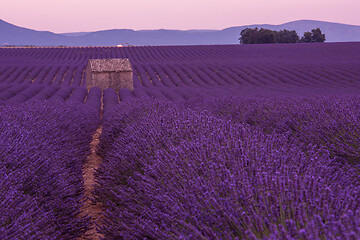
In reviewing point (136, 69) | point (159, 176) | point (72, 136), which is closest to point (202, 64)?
point (136, 69)

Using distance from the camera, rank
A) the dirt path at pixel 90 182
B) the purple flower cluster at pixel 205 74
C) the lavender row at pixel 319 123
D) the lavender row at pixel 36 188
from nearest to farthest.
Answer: the lavender row at pixel 36 188
the lavender row at pixel 319 123
the dirt path at pixel 90 182
the purple flower cluster at pixel 205 74

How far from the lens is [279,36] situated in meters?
47.3

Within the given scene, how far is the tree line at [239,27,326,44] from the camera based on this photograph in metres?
45.9

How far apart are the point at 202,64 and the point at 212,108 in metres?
20.4

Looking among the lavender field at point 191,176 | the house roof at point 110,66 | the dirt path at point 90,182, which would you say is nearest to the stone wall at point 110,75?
the house roof at point 110,66

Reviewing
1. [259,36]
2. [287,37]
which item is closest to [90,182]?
[259,36]

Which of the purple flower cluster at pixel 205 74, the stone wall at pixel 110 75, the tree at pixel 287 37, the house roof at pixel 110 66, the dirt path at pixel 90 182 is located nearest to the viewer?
the dirt path at pixel 90 182

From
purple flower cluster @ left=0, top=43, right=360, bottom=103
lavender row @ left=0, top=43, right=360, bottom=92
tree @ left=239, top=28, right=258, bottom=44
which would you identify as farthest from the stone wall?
tree @ left=239, top=28, right=258, bottom=44

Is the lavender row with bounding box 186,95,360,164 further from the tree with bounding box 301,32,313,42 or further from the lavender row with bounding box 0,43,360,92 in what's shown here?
the tree with bounding box 301,32,313,42

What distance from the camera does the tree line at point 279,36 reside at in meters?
45.9

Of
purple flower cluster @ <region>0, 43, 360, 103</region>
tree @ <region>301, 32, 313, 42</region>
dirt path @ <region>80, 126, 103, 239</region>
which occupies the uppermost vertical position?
tree @ <region>301, 32, 313, 42</region>

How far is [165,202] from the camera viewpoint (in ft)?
6.53

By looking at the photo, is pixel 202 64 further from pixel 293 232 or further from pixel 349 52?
pixel 293 232

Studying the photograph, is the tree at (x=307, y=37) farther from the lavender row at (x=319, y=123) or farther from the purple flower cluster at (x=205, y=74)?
the lavender row at (x=319, y=123)
